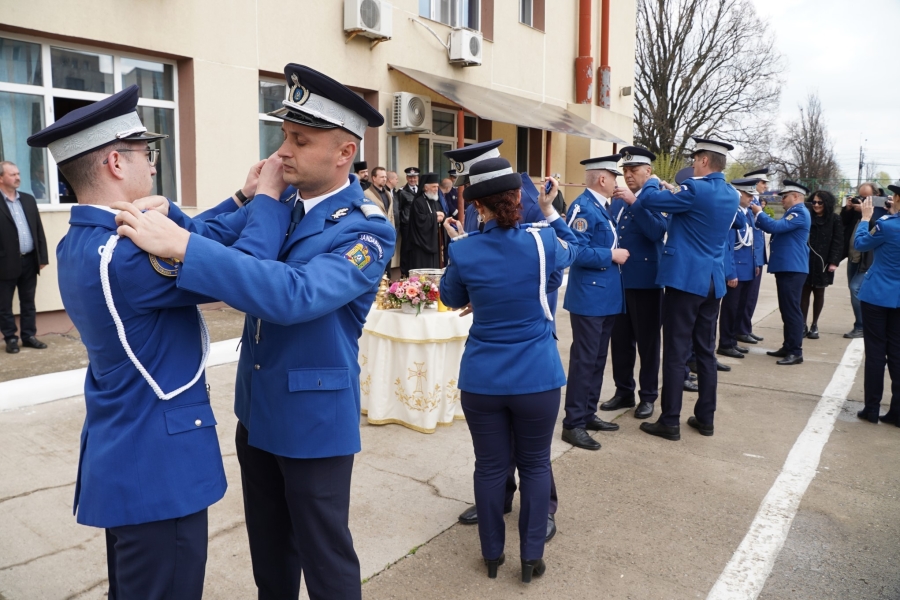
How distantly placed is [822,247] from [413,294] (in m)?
6.70

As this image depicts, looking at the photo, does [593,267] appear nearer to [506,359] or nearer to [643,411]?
[643,411]

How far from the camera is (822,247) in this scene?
371 inches

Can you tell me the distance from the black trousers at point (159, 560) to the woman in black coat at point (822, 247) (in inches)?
360

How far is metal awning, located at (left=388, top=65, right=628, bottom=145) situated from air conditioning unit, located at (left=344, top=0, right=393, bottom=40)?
0.85 meters

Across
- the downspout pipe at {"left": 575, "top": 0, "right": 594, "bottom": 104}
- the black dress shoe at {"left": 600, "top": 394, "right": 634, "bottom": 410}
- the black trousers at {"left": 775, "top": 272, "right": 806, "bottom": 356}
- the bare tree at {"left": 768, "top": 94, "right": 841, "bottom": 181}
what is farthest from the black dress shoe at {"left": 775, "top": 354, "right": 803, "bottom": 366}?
the bare tree at {"left": 768, "top": 94, "right": 841, "bottom": 181}

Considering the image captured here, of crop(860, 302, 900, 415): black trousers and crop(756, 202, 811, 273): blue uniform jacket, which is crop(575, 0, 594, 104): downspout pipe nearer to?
crop(756, 202, 811, 273): blue uniform jacket

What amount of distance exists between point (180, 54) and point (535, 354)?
6.80 metres

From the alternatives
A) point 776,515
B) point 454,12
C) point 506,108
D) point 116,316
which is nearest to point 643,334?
point 776,515

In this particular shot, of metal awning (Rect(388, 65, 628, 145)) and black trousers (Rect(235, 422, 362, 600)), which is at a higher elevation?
metal awning (Rect(388, 65, 628, 145))

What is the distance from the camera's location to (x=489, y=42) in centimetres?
1367

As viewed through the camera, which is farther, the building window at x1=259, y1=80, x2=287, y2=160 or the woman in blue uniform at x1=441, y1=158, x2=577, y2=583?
the building window at x1=259, y1=80, x2=287, y2=160

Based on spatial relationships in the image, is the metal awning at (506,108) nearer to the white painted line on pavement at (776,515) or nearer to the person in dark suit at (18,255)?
the person in dark suit at (18,255)

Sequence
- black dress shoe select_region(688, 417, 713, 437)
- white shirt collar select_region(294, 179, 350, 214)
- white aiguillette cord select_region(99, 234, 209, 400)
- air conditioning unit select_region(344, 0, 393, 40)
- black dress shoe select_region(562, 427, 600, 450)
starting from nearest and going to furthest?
white aiguillette cord select_region(99, 234, 209, 400)
white shirt collar select_region(294, 179, 350, 214)
black dress shoe select_region(562, 427, 600, 450)
black dress shoe select_region(688, 417, 713, 437)
air conditioning unit select_region(344, 0, 393, 40)

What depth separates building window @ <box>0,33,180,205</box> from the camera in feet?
23.6
